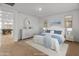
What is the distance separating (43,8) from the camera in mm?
1760

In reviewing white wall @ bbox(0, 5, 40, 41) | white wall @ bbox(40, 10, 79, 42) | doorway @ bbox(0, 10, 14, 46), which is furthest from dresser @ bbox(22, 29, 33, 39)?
white wall @ bbox(40, 10, 79, 42)

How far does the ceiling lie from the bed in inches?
14.8

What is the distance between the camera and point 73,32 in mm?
1784

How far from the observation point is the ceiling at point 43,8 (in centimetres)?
168

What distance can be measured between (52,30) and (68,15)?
421 millimetres

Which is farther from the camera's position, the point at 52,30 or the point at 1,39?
the point at 52,30

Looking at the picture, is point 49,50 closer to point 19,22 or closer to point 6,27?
point 19,22

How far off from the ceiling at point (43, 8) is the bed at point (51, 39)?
38 cm

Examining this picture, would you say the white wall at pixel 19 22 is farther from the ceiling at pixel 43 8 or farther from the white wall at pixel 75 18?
the white wall at pixel 75 18

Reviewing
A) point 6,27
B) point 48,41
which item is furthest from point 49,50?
point 6,27

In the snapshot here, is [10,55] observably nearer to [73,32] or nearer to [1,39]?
[1,39]

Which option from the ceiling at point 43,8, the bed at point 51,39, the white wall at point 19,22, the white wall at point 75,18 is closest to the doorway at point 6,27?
the white wall at point 19,22

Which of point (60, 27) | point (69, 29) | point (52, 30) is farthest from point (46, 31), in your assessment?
point (69, 29)

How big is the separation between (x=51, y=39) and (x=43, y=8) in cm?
61
